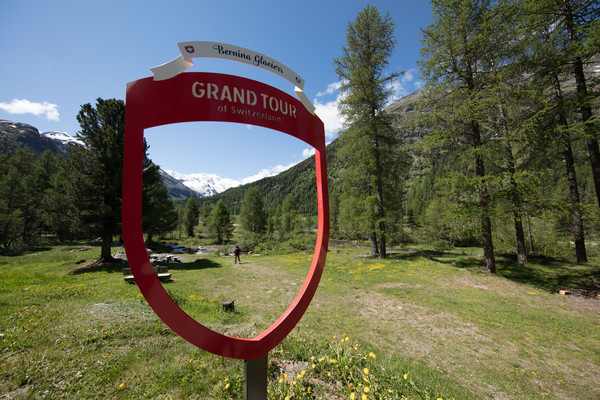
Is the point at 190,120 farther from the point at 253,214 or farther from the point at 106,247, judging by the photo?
the point at 253,214

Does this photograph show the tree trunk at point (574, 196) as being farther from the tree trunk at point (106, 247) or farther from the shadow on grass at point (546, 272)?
the tree trunk at point (106, 247)

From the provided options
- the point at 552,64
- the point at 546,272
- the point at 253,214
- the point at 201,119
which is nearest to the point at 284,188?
the point at 253,214

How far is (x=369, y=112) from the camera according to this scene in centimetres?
1555

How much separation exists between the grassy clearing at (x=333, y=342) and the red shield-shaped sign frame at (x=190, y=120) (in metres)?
1.57

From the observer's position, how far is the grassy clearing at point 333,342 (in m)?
3.49

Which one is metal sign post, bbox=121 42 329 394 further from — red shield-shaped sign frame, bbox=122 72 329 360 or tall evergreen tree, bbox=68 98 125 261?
tall evergreen tree, bbox=68 98 125 261

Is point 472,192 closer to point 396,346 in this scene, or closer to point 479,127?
point 479,127

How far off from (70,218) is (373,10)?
2365 cm

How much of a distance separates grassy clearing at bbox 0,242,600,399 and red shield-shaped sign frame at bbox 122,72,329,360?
1569mm

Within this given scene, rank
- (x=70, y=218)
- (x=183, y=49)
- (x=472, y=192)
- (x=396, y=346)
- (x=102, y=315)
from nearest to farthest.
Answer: (x=183, y=49), (x=396, y=346), (x=102, y=315), (x=472, y=192), (x=70, y=218)

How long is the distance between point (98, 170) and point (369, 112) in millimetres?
18218

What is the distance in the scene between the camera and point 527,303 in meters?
7.53

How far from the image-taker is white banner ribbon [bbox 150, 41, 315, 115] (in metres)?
2.00

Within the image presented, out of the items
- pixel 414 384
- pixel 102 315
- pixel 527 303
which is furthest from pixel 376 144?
pixel 102 315
